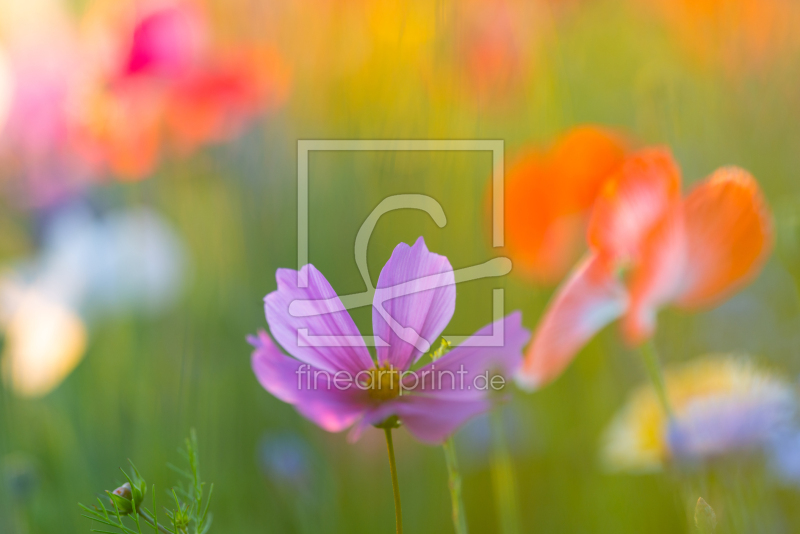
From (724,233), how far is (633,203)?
49 mm

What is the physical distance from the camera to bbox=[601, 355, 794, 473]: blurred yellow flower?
1.17 ft

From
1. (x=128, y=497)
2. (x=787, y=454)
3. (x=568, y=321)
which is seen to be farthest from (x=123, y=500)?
(x=787, y=454)

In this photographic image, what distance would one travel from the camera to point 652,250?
346mm

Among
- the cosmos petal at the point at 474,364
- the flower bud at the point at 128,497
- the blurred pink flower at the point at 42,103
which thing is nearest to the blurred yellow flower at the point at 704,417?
the cosmos petal at the point at 474,364

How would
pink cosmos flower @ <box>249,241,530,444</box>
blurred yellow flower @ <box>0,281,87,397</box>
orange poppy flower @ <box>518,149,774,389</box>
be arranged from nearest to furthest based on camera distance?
pink cosmos flower @ <box>249,241,530,444</box> → orange poppy flower @ <box>518,149,774,389</box> → blurred yellow flower @ <box>0,281,87,397</box>

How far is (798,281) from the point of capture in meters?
0.60

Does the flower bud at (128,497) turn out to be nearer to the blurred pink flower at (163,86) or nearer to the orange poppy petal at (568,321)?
the orange poppy petal at (568,321)

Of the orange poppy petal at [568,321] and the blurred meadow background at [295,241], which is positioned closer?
the orange poppy petal at [568,321]

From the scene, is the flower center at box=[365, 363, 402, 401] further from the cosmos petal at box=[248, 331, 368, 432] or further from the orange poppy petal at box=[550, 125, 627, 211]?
the orange poppy petal at box=[550, 125, 627, 211]

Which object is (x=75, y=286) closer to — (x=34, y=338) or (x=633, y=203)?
(x=34, y=338)

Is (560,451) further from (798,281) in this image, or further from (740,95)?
(740,95)

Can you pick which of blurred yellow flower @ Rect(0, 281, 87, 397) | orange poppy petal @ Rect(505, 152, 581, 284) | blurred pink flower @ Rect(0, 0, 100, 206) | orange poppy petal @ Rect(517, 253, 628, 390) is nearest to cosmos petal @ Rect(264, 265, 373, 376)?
orange poppy petal @ Rect(517, 253, 628, 390)

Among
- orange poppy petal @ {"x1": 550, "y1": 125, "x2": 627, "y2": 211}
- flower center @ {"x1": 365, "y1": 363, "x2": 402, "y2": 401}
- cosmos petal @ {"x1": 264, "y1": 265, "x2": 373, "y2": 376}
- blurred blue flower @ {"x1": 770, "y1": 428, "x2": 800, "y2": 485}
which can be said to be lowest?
blurred blue flower @ {"x1": 770, "y1": 428, "x2": 800, "y2": 485}

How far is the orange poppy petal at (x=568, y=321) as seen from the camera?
0.34m
